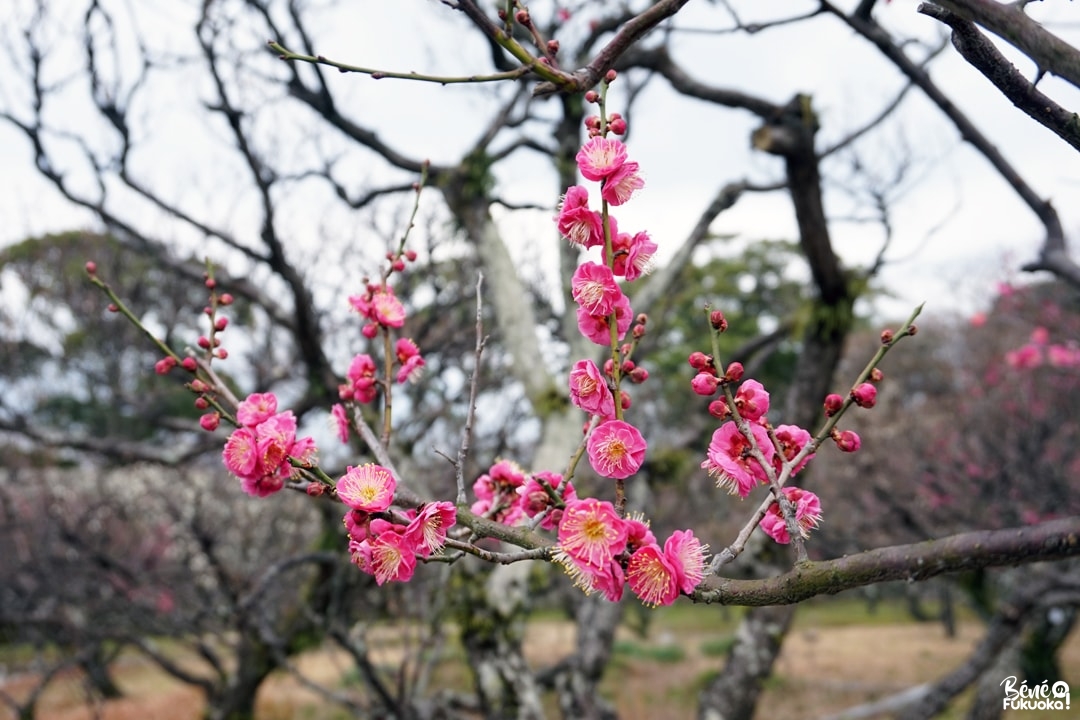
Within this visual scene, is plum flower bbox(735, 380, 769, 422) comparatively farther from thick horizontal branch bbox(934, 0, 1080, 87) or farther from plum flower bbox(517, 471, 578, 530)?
thick horizontal branch bbox(934, 0, 1080, 87)

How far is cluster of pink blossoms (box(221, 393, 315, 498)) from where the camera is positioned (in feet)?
3.63

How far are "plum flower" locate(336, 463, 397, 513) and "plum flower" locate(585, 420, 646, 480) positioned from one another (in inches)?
10.5

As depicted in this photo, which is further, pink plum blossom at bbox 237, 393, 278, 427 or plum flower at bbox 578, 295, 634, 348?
pink plum blossom at bbox 237, 393, 278, 427

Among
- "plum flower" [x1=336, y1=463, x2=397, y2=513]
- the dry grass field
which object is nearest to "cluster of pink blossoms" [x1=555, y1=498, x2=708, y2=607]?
"plum flower" [x1=336, y1=463, x2=397, y2=513]

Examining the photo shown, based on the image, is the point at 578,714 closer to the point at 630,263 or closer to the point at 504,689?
the point at 504,689

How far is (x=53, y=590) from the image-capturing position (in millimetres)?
6398

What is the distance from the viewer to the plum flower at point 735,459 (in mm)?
979

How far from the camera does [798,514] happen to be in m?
1.03

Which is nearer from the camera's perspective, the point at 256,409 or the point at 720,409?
the point at 720,409

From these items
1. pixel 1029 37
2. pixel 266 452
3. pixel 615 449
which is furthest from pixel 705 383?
pixel 266 452

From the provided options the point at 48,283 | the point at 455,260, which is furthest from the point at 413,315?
the point at 48,283

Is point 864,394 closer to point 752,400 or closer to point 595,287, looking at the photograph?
point 752,400

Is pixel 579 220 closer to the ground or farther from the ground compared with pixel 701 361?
farther from the ground

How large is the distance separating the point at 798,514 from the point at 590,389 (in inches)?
13.5
